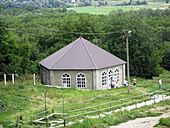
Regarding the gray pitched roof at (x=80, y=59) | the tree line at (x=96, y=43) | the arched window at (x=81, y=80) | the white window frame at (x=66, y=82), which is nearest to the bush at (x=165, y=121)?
the gray pitched roof at (x=80, y=59)

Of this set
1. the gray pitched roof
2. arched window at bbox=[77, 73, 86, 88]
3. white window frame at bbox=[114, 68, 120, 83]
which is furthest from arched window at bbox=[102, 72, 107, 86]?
arched window at bbox=[77, 73, 86, 88]

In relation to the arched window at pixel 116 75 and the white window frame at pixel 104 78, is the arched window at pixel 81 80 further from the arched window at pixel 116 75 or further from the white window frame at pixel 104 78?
the arched window at pixel 116 75

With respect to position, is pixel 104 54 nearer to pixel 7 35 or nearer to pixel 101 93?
pixel 101 93

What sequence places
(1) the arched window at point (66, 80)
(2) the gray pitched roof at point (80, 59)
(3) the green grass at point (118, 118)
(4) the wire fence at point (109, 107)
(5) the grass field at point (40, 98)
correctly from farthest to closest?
(1) the arched window at point (66, 80)
(2) the gray pitched roof at point (80, 59)
(5) the grass field at point (40, 98)
(4) the wire fence at point (109, 107)
(3) the green grass at point (118, 118)

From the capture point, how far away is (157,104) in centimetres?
3362

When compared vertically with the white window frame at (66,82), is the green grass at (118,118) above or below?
below

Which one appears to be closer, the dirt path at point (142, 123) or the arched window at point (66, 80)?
the dirt path at point (142, 123)

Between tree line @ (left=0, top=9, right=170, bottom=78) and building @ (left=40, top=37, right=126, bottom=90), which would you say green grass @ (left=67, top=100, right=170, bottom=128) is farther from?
tree line @ (left=0, top=9, right=170, bottom=78)

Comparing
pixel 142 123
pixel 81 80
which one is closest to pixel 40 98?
pixel 81 80

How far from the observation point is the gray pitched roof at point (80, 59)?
41.2 metres

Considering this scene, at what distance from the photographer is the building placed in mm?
40969

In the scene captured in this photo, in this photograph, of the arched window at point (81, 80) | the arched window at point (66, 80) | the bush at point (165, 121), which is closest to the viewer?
the bush at point (165, 121)

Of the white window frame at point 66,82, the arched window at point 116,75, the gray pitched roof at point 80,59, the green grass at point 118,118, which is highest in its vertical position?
the gray pitched roof at point 80,59

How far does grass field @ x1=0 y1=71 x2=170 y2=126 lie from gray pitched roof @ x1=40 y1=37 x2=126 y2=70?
3265mm
